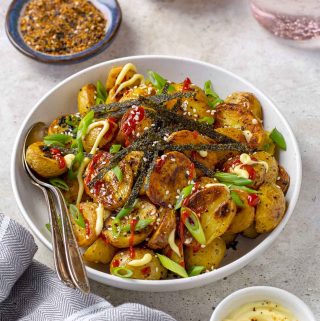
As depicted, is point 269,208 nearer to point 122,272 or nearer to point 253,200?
point 253,200

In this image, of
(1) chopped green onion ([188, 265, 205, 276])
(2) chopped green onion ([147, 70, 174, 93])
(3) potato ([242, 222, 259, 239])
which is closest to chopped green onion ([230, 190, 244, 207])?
(3) potato ([242, 222, 259, 239])

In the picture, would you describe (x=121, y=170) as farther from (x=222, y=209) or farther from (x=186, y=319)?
(x=186, y=319)

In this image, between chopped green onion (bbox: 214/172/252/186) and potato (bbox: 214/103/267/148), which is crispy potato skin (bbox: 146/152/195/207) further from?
potato (bbox: 214/103/267/148)

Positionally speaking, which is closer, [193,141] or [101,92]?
[193,141]

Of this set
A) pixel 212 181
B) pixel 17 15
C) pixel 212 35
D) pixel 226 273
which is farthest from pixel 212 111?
pixel 17 15

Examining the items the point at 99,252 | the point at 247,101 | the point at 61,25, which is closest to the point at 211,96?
the point at 247,101

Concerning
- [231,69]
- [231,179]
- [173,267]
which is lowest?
[231,69]
